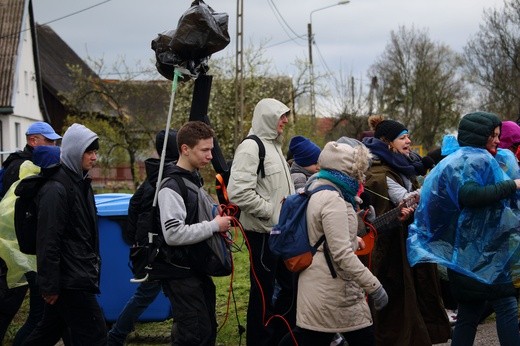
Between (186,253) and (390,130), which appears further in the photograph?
(390,130)

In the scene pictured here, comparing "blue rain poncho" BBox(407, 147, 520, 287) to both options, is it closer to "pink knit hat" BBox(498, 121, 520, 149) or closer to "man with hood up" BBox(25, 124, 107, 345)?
"pink knit hat" BBox(498, 121, 520, 149)

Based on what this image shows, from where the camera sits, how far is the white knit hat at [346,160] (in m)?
5.07

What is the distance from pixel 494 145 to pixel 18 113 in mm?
35557

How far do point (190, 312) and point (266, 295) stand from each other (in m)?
1.39

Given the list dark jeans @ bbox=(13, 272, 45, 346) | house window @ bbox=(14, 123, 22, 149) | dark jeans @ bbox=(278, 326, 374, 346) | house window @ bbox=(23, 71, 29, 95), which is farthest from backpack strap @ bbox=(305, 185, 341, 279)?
house window @ bbox=(23, 71, 29, 95)

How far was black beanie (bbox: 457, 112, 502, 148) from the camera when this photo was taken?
574cm

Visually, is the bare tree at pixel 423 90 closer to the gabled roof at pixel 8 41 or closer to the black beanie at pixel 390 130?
the gabled roof at pixel 8 41

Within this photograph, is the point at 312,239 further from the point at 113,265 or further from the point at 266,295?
the point at 113,265

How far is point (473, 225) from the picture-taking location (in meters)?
5.70

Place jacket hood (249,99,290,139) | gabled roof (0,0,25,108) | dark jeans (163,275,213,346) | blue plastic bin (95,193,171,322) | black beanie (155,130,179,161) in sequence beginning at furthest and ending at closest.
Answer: gabled roof (0,0,25,108)
blue plastic bin (95,193,171,322)
jacket hood (249,99,290,139)
black beanie (155,130,179,161)
dark jeans (163,275,213,346)

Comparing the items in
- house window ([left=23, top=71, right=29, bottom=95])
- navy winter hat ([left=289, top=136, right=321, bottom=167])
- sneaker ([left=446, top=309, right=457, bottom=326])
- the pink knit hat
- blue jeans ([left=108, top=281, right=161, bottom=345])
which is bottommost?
sneaker ([left=446, top=309, right=457, bottom=326])

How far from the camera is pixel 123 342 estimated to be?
7047 millimetres

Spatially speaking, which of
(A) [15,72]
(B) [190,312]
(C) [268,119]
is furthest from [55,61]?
(B) [190,312]

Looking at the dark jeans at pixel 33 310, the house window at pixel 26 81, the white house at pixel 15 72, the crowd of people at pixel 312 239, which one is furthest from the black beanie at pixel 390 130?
the house window at pixel 26 81
